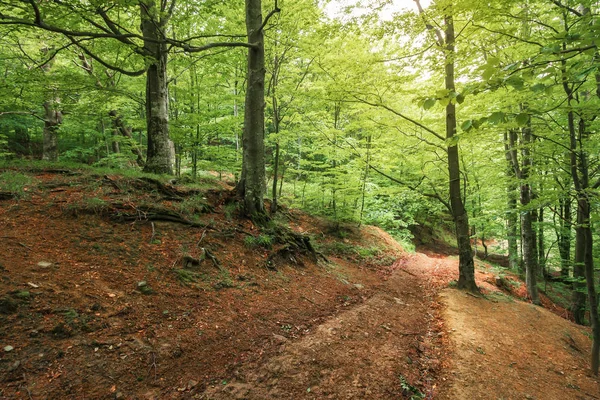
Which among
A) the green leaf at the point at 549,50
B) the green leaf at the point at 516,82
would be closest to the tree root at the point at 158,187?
the green leaf at the point at 516,82

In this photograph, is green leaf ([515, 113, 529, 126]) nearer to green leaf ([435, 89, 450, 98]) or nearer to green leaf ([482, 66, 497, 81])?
green leaf ([482, 66, 497, 81])

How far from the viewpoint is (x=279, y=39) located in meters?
9.79

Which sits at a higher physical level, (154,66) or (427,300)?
(154,66)

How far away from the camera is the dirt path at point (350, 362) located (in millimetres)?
2764

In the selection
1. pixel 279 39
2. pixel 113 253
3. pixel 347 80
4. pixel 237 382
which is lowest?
pixel 237 382

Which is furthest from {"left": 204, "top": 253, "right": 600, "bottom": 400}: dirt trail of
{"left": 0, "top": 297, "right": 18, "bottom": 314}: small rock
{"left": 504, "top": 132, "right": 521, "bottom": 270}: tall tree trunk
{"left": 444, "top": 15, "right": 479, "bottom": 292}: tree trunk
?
{"left": 504, "top": 132, "right": 521, "bottom": 270}: tall tree trunk

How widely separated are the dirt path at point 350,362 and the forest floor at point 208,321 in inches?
0.7

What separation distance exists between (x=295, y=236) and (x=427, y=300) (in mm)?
3756

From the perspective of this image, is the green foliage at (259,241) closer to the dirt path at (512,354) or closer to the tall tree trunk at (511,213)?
the dirt path at (512,354)

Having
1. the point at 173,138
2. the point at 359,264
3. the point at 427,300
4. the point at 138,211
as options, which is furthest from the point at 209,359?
the point at 173,138

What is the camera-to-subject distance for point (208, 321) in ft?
11.6

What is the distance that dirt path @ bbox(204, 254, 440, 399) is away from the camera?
276 centimetres

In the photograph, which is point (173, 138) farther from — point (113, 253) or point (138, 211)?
point (113, 253)

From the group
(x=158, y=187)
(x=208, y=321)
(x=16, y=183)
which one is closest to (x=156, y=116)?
(x=158, y=187)
